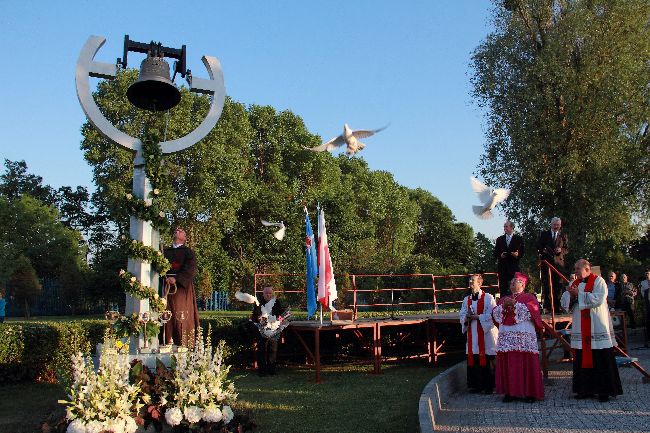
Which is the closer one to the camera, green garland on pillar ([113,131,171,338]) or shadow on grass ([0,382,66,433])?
green garland on pillar ([113,131,171,338])

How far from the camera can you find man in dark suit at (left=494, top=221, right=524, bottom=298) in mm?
11820

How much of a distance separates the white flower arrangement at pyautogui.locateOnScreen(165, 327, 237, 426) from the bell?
2852 mm

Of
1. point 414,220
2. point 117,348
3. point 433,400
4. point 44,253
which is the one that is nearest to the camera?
point 117,348

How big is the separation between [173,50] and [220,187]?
981 inches

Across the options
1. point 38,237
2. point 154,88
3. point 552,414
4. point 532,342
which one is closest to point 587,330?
point 532,342

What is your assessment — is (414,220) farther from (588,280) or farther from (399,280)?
(588,280)

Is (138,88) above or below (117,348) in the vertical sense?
above

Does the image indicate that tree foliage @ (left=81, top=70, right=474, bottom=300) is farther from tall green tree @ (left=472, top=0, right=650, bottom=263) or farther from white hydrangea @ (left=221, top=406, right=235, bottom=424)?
white hydrangea @ (left=221, top=406, right=235, bottom=424)

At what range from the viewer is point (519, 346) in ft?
27.8

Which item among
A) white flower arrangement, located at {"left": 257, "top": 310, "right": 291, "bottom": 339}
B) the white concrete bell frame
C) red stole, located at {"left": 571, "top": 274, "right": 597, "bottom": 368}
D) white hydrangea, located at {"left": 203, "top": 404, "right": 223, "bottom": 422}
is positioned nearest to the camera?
white hydrangea, located at {"left": 203, "top": 404, "right": 223, "bottom": 422}

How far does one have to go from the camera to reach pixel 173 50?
7.55 metres

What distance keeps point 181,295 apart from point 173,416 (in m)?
2.97

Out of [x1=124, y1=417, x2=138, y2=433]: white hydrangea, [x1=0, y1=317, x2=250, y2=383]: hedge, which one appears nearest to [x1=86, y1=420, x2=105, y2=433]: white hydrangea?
[x1=124, y1=417, x2=138, y2=433]: white hydrangea

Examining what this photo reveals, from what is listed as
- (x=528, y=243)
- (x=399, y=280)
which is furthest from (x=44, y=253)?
(x=528, y=243)
